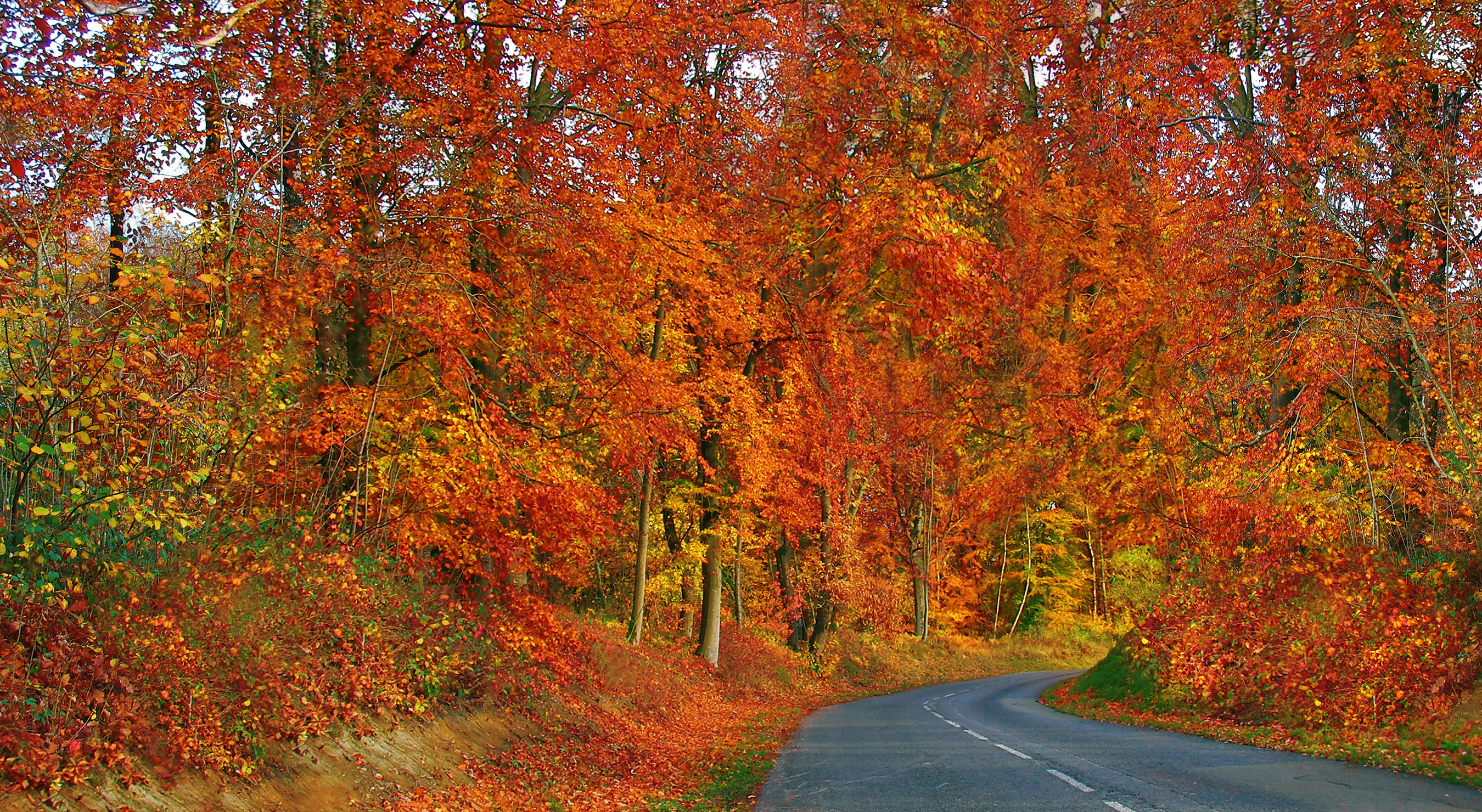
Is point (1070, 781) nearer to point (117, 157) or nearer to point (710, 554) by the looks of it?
point (117, 157)

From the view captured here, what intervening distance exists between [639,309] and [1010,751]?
35.0 ft

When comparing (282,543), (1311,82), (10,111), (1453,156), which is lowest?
(282,543)

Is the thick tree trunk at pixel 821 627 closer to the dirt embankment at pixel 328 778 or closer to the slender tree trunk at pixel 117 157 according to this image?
the dirt embankment at pixel 328 778

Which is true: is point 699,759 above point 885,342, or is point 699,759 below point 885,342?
below

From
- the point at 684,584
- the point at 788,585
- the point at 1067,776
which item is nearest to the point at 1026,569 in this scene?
the point at 788,585

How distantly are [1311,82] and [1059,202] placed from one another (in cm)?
871

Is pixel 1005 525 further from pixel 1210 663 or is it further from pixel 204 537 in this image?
pixel 204 537

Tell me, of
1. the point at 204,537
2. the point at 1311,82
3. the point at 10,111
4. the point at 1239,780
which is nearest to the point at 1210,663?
the point at 1239,780

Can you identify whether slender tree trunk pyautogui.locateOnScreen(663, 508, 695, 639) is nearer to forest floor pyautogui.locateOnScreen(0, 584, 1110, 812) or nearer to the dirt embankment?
forest floor pyautogui.locateOnScreen(0, 584, 1110, 812)

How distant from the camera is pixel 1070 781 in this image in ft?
30.5

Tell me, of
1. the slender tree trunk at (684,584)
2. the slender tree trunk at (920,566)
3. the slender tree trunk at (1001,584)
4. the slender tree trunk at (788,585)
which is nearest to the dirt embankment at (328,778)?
the slender tree trunk at (684,584)

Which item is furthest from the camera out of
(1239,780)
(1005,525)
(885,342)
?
(1005,525)

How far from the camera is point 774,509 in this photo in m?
27.4

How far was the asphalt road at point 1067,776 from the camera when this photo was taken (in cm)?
780
